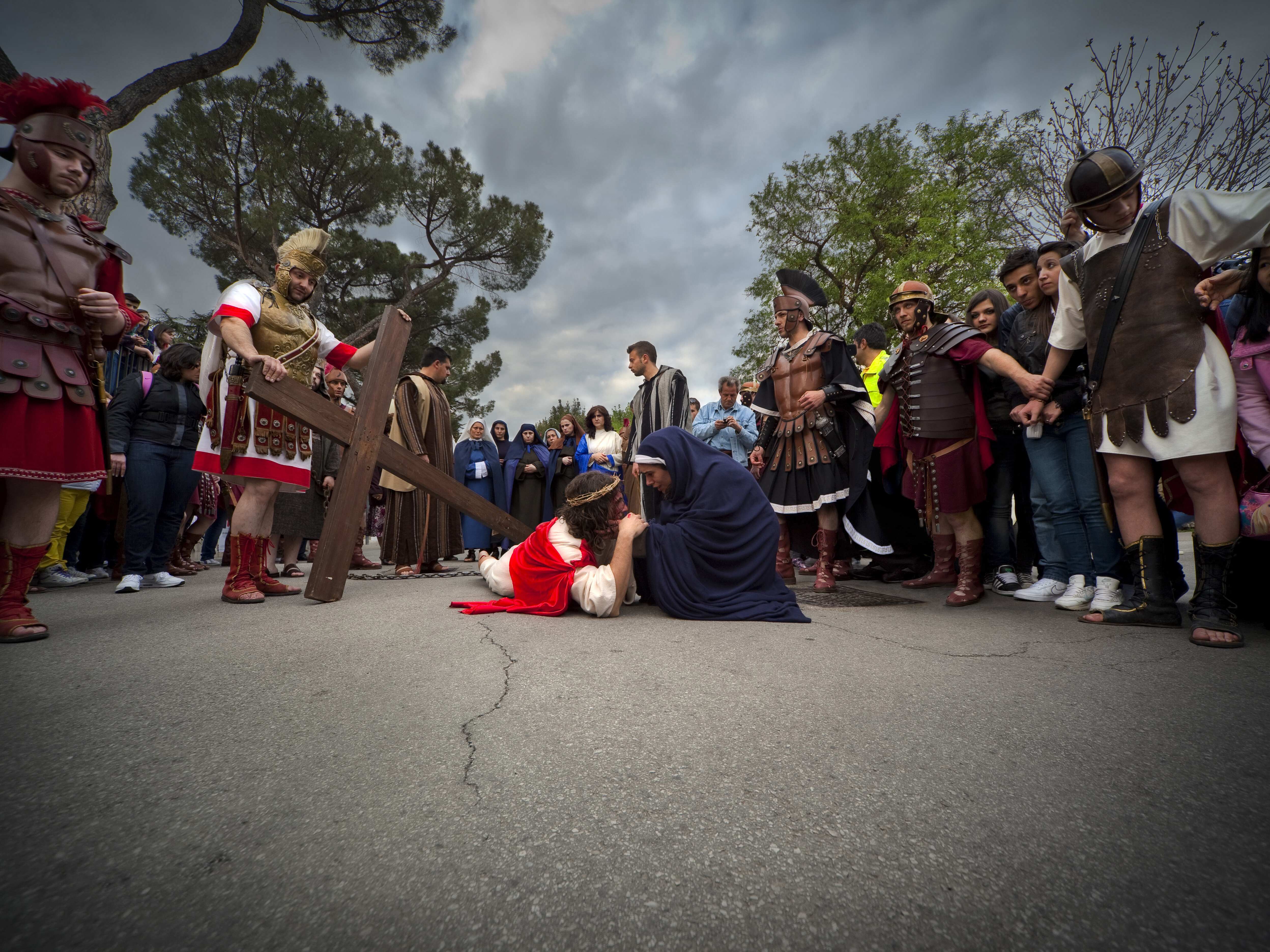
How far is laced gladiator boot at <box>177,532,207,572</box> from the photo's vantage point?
18.2 feet

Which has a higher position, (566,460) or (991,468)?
(566,460)

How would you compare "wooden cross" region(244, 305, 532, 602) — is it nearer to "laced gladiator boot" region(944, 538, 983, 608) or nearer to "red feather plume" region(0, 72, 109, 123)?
"red feather plume" region(0, 72, 109, 123)

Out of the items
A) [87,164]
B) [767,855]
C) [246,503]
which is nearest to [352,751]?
[767,855]

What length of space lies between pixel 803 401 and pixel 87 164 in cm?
430

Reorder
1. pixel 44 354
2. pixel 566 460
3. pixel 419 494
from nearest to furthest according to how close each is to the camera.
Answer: pixel 44 354 < pixel 419 494 < pixel 566 460

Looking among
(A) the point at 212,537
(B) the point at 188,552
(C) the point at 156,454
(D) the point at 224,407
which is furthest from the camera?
(A) the point at 212,537

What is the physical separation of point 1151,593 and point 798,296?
→ 121 inches

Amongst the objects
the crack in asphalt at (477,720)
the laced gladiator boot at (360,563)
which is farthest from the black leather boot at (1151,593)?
the laced gladiator boot at (360,563)

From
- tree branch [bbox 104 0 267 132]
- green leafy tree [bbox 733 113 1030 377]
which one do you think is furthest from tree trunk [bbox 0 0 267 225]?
green leafy tree [bbox 733 113 1030 377]

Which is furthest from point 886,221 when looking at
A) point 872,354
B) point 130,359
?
point 130,359

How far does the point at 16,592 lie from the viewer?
234cm

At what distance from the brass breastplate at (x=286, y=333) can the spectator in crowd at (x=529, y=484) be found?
13.8ft

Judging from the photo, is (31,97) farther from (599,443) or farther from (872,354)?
(872,354)

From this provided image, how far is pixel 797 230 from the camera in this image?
1855cm
